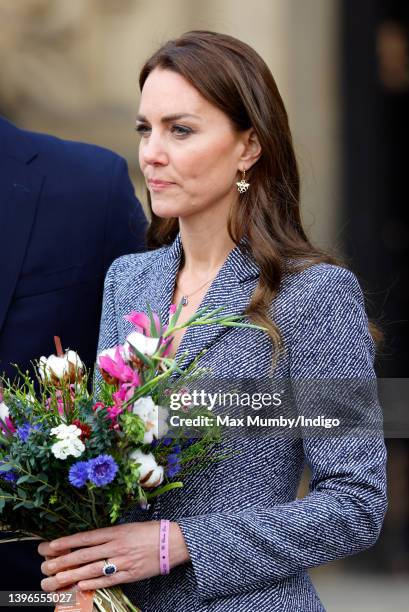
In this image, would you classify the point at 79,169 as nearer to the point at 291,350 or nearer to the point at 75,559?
the point at 291,350

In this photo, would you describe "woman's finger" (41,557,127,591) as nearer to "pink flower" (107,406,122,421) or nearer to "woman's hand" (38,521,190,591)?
"woman's hand" (38,521,190,591)

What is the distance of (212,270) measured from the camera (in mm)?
2486

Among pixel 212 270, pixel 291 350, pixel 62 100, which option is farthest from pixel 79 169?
pixel 62 100

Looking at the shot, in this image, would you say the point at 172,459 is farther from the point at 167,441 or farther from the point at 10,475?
the point at 10,475

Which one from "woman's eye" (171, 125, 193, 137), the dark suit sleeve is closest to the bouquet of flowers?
"woman's eye" (171, 125, 193, 137)

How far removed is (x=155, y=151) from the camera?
2.35 m

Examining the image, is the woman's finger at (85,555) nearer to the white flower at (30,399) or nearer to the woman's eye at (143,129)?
the white flower at (30,399)

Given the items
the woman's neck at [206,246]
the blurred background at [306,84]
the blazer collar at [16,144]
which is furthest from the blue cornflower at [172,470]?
the blurred background at [306,84]

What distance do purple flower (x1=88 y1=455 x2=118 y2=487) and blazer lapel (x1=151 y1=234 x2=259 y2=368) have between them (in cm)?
33

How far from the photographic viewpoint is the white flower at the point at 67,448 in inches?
77.5

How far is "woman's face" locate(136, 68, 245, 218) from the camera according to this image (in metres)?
2.35

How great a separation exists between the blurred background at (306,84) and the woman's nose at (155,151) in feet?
7.22

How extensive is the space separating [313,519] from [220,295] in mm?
495

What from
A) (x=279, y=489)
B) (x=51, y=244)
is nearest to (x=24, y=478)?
(x=279, y=489)
